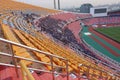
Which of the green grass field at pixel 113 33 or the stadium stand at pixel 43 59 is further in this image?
the green grass field at pixel 113 33

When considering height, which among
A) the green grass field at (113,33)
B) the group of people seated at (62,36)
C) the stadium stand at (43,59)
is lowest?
the green grass field at (113,33)

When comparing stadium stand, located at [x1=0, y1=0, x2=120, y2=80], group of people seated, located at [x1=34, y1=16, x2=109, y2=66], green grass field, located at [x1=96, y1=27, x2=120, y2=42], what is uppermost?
stadium stand, located at [x1=0, y1=0, x2=120, y2=80]

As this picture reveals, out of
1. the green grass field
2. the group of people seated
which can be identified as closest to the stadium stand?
the group of people seated

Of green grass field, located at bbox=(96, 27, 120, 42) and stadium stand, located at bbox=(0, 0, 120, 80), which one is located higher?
stadium stand, located at bbox=(0, 0, 120, 80)

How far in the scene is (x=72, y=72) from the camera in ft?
17.5

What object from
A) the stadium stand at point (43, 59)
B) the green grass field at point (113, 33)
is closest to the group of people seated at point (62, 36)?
the stadium stand at point (43, 59)

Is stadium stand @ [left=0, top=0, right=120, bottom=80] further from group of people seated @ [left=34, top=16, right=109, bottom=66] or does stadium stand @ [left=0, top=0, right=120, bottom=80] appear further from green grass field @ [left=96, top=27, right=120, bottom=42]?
green grass field @ [left=96, top=27, right=120, bottom=42]

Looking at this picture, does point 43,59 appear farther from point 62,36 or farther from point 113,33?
point 113,33

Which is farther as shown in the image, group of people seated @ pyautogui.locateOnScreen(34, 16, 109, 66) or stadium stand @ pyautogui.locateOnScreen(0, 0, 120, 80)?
group of people seated @ pyautogui.locateOnScreen(34, 16, 109, 66)

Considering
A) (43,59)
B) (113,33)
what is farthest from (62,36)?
(43,59)

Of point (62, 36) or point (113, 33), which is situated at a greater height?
point (62, 36)

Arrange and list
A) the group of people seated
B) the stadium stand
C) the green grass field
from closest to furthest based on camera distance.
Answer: the stadium stand
the group of people seated
the green grass field

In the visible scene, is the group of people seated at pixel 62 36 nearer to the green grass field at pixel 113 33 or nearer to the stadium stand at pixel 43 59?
the stadium stand at pixel 43 59

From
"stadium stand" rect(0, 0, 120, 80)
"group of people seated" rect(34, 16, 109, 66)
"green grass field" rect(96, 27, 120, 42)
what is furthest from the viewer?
"green grass field" rect(96, 27, 120, 42)
